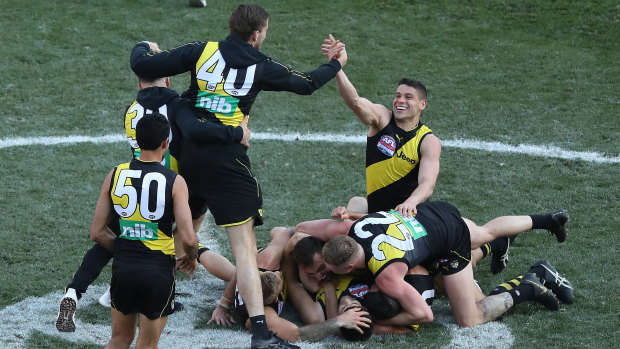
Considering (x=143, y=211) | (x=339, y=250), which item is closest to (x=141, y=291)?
(x=143, y=211)

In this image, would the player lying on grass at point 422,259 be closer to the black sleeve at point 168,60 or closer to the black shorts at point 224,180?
the black shorts at point 224,180

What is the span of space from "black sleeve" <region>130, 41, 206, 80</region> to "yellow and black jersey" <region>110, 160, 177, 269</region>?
43.0 inches

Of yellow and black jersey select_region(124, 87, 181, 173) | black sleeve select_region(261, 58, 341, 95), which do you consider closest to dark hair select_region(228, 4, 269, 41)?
black sleeve select_region(261, 58, 341, 95)

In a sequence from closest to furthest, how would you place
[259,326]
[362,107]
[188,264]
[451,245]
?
[188,264], [259,326], [451,245], [362,107]

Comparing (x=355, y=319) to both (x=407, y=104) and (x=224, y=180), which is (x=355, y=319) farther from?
(x=407, y=104)

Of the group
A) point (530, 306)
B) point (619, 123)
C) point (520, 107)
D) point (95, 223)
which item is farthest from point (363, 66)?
point (95, 223)

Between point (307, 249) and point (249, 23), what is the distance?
5.79 ft

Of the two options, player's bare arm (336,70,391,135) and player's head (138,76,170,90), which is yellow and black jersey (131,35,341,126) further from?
player's bare arm (336,70,391,135)

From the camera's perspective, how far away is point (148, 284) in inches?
210

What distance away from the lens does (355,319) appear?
20.1ft

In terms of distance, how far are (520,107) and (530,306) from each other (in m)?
5.34

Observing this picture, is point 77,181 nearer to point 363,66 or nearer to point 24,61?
point 24,61

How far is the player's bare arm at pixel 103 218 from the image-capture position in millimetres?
5379

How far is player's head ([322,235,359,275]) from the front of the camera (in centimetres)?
621
